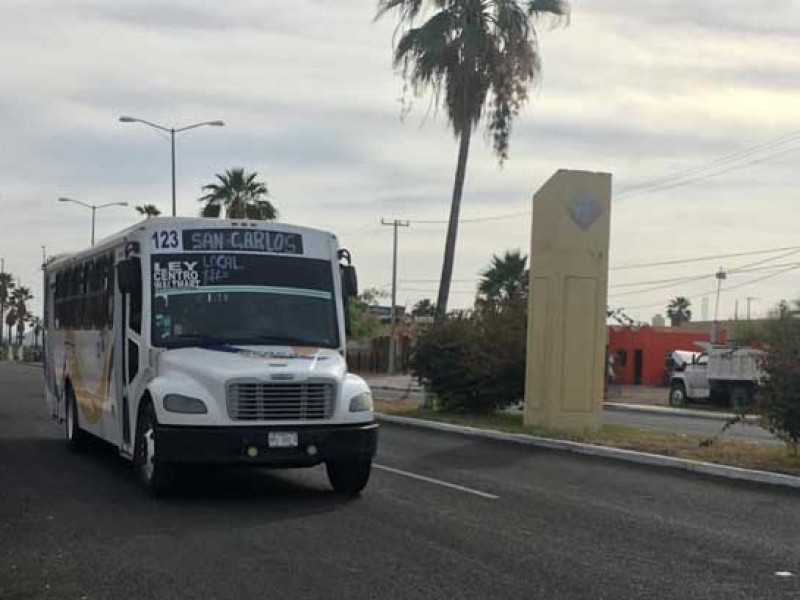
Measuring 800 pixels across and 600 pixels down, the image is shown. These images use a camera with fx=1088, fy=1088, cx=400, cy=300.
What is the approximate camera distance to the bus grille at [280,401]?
34.8 feet

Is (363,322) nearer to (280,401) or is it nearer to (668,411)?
(668,411)

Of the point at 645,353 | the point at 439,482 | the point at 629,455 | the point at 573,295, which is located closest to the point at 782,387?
the point at 629,455

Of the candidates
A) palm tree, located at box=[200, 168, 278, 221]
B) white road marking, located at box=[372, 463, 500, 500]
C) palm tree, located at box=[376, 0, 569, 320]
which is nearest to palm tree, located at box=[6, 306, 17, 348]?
palm tree, located at box=[200, 168, 278, 221]

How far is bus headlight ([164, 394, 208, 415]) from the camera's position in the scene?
10.6m

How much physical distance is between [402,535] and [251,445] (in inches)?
85.0

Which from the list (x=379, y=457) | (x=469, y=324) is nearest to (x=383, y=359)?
(x=469, y=324)

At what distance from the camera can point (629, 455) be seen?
15.3m

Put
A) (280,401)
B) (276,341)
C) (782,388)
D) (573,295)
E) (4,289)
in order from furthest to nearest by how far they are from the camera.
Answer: (4,289) → (573,295) → (782,388) → (276,341) → (280,401)

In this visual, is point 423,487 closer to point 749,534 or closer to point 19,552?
point 749,534

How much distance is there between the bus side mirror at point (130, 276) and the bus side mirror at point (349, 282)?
2238 millimetres

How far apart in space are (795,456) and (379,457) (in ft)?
18.7

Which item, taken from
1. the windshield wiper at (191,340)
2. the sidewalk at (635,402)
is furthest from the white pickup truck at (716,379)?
the windshield wiper at (191,340)

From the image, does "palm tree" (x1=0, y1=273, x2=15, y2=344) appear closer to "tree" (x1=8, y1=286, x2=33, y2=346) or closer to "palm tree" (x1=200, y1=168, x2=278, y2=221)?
"tree" (x1=8, y1=286, x2=33, y2=346)

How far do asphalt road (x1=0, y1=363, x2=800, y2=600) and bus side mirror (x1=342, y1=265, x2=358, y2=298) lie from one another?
2.19 m
